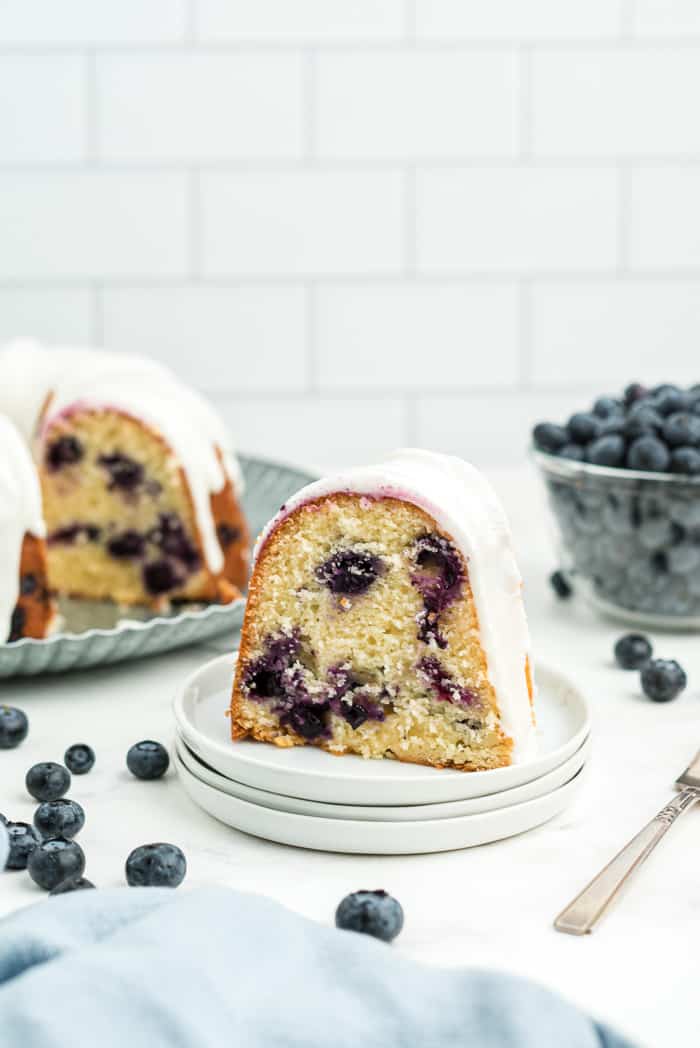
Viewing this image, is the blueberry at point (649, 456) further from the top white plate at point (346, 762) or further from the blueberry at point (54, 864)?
the blueberry at point (54, 864)

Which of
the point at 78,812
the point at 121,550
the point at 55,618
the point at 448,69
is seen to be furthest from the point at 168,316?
the point at 78,812

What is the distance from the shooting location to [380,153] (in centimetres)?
331

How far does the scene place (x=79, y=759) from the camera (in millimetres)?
1505

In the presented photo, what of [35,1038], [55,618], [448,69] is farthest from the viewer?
[448,69]

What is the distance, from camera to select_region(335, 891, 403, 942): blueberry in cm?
114

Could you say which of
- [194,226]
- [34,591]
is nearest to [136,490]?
[34,591]

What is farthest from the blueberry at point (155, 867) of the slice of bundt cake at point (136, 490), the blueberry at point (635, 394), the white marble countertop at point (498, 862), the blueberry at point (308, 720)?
the blueberry at point (635, 394)

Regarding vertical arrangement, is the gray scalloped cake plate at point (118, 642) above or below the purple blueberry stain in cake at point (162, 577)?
above

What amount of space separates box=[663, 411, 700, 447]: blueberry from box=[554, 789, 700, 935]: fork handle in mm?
803

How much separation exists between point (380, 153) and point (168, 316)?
0.65 m

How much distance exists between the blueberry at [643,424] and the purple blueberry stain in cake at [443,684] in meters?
0.74

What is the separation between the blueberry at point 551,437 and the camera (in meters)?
2.12

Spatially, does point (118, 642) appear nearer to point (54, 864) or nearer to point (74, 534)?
point (54, 864)

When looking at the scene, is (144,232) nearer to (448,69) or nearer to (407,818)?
(448,69)
